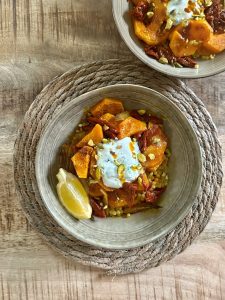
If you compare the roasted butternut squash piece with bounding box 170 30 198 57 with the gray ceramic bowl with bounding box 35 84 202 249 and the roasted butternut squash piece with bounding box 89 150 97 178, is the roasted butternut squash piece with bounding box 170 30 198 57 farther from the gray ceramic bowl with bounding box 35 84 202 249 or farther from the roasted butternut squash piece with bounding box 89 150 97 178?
the roasted butternut squash piece with bounding box 89 150 97 178

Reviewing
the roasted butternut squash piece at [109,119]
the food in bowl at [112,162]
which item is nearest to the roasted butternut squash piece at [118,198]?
the food in bowl at [112,162]

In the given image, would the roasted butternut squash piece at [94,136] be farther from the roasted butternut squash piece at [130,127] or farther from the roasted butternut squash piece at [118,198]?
the roasted butternut squash piece at [118,198]

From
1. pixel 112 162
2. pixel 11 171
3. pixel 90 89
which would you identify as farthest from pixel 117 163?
pixel 11 171

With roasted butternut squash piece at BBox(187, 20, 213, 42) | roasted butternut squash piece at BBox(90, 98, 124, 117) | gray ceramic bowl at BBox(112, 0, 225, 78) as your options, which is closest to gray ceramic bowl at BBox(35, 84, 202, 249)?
roasted butternut squash piece at BBox(90, 98, 124, 117)

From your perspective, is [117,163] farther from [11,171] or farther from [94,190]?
[11,171]

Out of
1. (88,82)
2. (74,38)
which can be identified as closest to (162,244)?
(88,82)

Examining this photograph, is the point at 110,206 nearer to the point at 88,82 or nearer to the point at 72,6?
the point at 88,82
